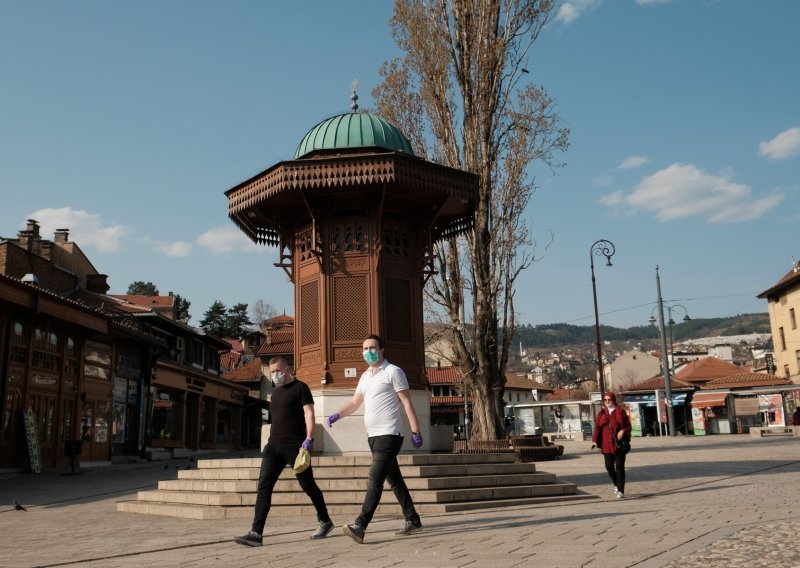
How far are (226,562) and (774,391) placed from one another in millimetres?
A: 34542

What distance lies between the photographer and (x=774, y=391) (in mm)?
33875

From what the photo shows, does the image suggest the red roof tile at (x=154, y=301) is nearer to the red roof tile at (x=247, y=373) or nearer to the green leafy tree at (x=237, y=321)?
the red roof tile at (x=247, y=373)

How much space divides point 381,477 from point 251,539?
4.09 feet

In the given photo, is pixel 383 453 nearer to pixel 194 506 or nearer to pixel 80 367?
pixel 194 506

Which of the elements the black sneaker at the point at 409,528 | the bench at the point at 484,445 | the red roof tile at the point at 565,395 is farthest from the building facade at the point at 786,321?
the red roof tile at the point at 565,395

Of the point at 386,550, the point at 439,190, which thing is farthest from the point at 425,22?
the point at 386,550

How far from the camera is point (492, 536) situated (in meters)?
6.36

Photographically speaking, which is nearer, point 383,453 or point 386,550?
point 386,550

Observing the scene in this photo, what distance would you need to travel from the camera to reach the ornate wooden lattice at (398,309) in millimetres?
12133

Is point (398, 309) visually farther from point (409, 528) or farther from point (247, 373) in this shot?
point (247, 373)

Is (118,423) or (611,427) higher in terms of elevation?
(118,423)

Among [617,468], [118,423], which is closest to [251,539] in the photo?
[617,468]

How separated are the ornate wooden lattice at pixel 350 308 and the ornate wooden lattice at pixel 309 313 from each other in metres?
0.39

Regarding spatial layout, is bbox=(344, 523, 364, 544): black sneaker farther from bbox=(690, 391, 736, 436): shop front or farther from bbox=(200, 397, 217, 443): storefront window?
bbox=(690, 391, 736, 436): shop front
